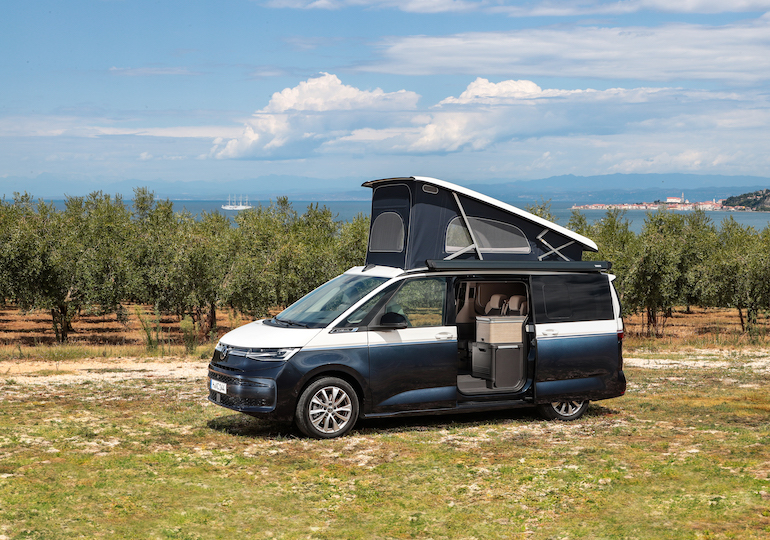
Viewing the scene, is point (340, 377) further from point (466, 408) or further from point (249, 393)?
point (466, 408)

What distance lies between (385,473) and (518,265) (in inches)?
144

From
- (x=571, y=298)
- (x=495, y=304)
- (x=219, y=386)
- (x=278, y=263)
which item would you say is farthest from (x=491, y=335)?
(x=278, y=263)

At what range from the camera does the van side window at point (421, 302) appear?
30.3 ft

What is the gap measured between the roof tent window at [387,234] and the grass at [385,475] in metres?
2.41

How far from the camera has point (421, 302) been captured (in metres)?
9.40

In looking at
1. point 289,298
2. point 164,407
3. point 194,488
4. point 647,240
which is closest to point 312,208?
point 289,298

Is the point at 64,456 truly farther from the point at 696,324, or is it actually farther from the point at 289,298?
the point at 696,324

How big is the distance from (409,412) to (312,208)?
52997 millimetres

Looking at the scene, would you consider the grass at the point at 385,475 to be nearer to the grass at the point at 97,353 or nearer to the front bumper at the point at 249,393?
the front bumper at the point at 249,393

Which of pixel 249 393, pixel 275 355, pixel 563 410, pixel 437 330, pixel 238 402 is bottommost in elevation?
pixel 563 410

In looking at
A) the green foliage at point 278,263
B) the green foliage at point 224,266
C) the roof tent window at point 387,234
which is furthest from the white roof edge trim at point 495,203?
the green foliage at point 278,263

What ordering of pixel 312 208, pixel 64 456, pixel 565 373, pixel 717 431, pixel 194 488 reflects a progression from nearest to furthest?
pixel 194 488 → pixel 64 456 → pixel 717 431 → pixel 565 373 → pixel 312 208

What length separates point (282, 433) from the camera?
917 cm

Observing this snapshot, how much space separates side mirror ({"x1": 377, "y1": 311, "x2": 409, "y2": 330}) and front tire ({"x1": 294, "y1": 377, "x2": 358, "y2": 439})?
0.85m
